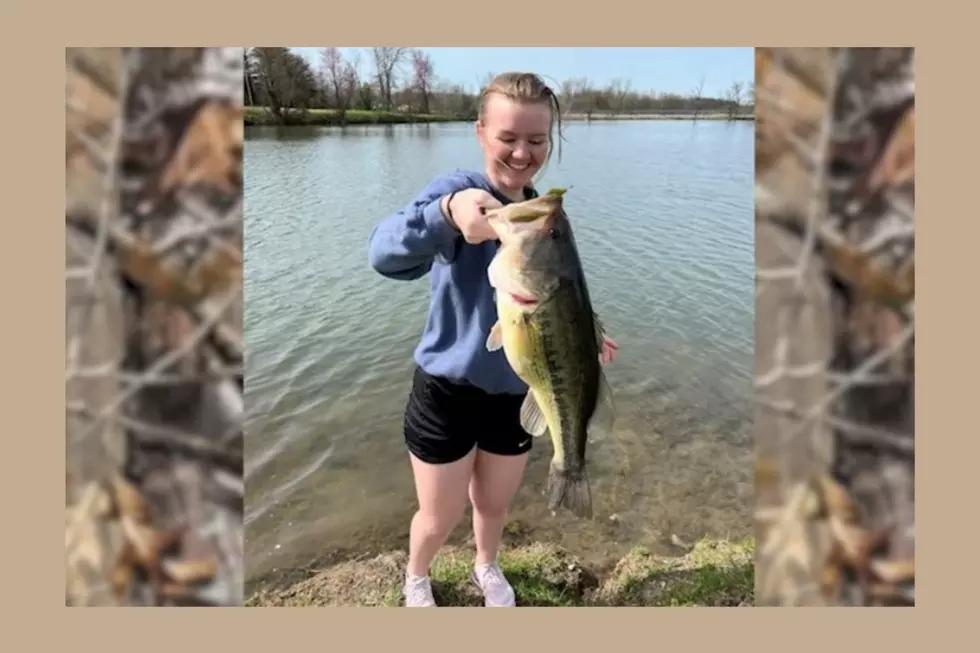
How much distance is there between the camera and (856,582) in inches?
102

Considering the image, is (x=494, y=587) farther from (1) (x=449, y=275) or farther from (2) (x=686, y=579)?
(1) (x=449, y=275)

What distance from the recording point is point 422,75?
121 inches

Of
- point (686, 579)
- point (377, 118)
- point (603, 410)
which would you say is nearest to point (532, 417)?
point (603, 410)

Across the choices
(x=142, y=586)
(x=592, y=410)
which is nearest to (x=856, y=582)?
(x=592, y=410)

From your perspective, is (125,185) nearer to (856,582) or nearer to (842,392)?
(842,392)

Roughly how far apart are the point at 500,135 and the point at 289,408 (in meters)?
3.64

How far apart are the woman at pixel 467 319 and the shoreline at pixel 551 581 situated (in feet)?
1.41

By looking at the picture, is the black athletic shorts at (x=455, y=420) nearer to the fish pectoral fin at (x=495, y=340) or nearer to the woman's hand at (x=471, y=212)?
the fish pectoral fin at (x=495, y=340)

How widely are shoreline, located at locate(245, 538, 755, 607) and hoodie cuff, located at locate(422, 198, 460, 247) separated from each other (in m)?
1.79

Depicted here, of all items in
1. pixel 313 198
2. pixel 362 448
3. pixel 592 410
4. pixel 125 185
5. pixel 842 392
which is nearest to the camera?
pixel 592 410

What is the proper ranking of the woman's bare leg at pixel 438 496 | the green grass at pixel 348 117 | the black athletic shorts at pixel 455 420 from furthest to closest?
the green grass at pixel 348 117 < the woman's bare leg at pixel 438 496 < the black athletic shorts at pixel 455 420

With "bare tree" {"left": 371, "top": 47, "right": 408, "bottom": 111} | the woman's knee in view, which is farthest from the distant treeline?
the woman's knee

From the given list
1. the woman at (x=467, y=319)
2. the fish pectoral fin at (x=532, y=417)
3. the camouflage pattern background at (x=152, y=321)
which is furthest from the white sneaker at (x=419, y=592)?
the fish pectoral fin at (x=532, y=417)

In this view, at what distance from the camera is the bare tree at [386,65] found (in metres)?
2.78
